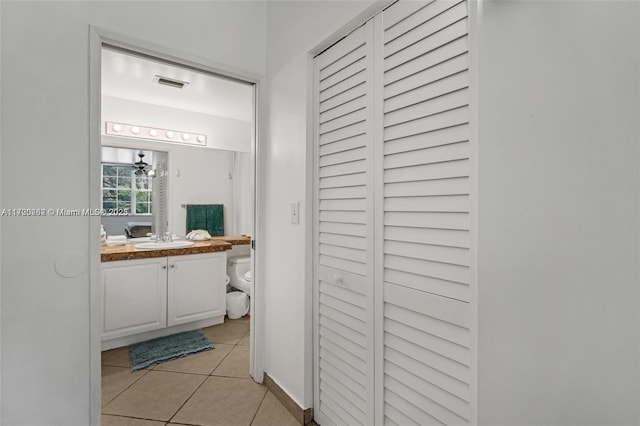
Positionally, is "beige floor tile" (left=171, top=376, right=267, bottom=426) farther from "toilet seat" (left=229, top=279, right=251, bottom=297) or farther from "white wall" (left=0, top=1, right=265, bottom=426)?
"toilet seat" (left=229, top=279, right=251, bottom=297)

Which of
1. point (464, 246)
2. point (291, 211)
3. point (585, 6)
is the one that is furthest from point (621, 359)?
point (291, 211)

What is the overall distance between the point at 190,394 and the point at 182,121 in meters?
2.73

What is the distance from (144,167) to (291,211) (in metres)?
2.18

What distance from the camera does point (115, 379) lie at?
7.11 feet

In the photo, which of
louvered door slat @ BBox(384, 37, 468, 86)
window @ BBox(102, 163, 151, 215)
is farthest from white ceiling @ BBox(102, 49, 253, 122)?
louvered door slat @ BBox(384, 37, 468, 86)

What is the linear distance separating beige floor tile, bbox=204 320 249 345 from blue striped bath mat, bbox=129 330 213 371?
8 cm

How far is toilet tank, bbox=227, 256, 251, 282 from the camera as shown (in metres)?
3.48

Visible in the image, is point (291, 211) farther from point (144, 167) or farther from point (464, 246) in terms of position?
point (144, 167)

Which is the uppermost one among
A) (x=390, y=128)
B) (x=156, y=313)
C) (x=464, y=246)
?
(x=390, y=128)

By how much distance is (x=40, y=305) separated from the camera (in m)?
1.38

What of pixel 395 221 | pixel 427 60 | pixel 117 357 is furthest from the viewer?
pixel 117 357

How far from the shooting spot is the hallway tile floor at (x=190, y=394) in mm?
1753

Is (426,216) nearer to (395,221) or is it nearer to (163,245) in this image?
(395,221)

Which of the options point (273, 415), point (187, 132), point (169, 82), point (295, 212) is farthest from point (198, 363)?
point (187, 132)
